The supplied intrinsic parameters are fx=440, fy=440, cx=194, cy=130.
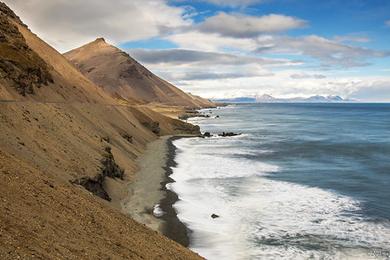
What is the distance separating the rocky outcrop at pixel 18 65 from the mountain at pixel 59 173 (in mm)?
111

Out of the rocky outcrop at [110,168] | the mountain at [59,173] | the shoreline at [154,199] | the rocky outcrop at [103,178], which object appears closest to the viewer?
the mountain at [59,173]

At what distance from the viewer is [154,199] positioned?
2922 centimetres

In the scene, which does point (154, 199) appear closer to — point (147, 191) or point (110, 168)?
point (147, 191)

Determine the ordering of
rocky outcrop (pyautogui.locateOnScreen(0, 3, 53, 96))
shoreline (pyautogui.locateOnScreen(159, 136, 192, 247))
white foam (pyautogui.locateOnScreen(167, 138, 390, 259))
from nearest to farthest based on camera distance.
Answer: white foam (pyautogui.locateOnScreen(167, 138, 390, 259))
shoreline (pyautogui.locateOnScreen(159, 136, 192, 247))
rocky outcrop (pyautogui.locateOnScreen(0, 3, 53, 96))

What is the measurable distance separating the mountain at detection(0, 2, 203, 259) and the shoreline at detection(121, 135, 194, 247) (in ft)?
2.58

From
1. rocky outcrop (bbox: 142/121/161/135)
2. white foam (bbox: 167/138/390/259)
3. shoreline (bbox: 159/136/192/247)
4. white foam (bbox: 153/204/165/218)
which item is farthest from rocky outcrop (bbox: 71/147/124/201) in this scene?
rocky outcrop (bbox: 142/121/161/135)

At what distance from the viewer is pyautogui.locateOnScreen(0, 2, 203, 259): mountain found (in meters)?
13.4

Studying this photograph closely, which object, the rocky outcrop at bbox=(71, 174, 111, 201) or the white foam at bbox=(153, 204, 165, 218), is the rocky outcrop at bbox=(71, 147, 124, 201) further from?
the white foam at bbox=(153, 204, 165, 218)

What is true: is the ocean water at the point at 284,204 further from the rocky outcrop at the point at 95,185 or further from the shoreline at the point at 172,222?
the rocky outcrop at the point at 95,185

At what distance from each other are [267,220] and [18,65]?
1264 inches

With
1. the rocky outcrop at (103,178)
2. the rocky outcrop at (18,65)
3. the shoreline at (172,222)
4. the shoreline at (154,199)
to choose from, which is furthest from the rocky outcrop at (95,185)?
the rocky outcrop at (18,65)

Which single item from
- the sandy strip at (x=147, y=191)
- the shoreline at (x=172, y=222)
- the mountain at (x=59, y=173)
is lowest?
the shoreline at (x=172, y=222)

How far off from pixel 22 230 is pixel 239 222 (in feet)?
48.9

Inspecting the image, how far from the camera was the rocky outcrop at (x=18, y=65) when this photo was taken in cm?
4309
